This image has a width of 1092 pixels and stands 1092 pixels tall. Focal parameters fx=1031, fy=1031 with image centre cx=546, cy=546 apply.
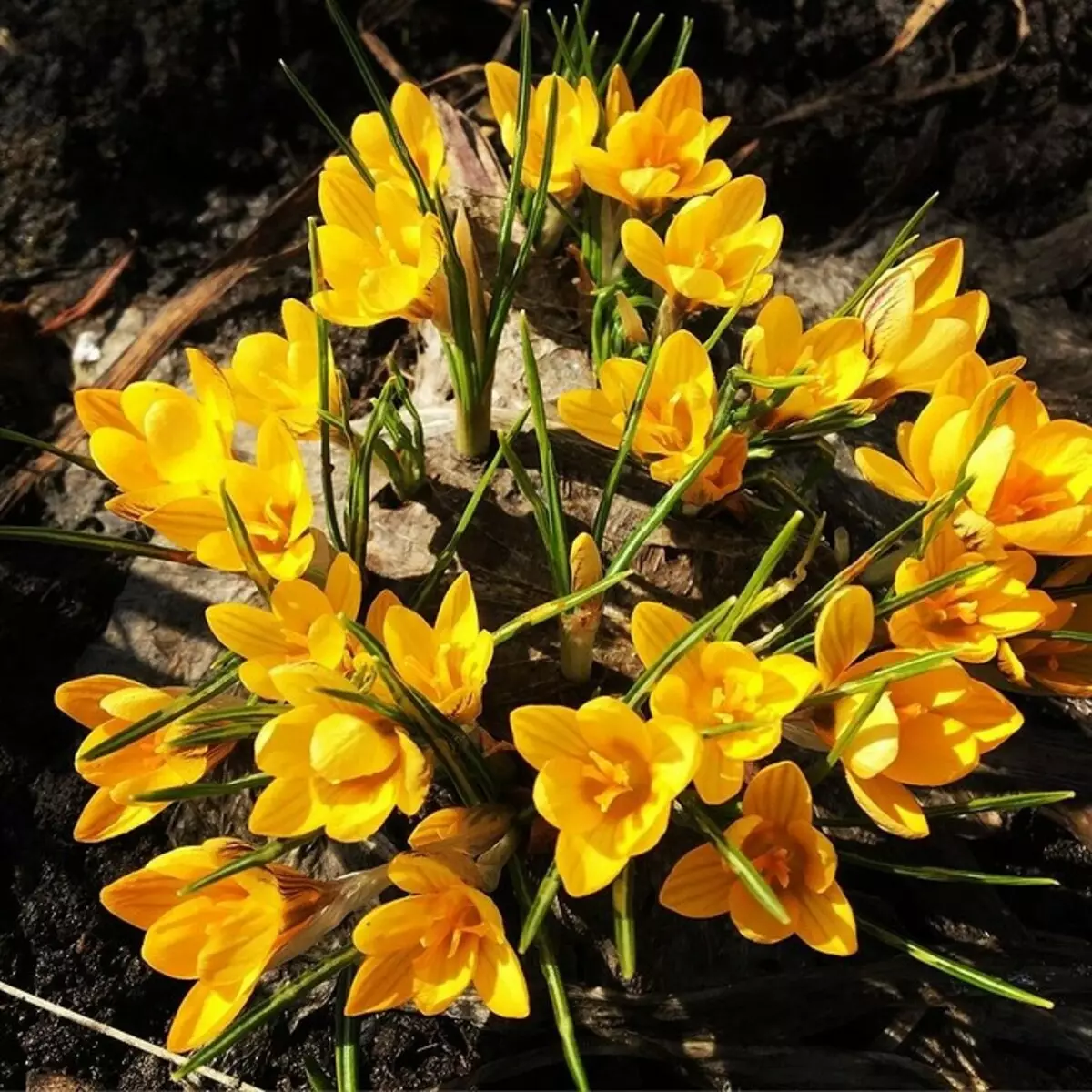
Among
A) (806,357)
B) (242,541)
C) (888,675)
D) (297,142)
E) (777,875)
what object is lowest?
(777,875)

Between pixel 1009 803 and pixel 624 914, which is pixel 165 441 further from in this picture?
pixel 1009 803

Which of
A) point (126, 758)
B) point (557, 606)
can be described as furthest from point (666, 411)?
point (126, 758)

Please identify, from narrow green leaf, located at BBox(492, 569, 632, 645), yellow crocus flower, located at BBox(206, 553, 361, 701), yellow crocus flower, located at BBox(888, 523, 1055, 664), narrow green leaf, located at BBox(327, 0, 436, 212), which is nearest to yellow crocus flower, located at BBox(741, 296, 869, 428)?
yellow crocus flower, located at BBox(888, 523, 1055, 664)

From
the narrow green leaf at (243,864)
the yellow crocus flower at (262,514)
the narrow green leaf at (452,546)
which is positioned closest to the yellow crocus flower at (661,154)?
the narrow green leaf at (452,546)

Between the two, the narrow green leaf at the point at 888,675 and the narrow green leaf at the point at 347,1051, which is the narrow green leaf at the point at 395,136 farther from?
the narrow green leaf at the point at 347,1051

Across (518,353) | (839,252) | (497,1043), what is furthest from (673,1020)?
(839,252)

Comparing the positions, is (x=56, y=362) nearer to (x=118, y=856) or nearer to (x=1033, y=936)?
(x=118, y=856)

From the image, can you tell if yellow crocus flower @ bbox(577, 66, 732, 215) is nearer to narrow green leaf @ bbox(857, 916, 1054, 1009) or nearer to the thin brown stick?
narrow green leaf @ bbox(857, 916, 1054, 1009)
